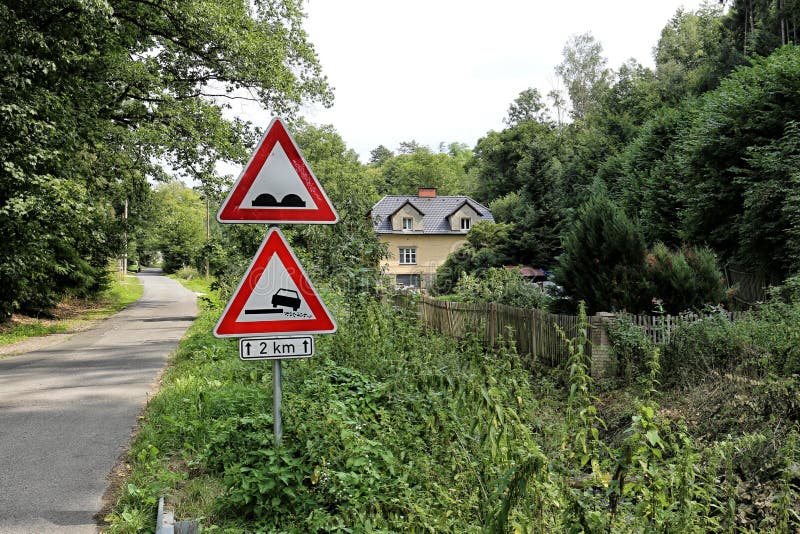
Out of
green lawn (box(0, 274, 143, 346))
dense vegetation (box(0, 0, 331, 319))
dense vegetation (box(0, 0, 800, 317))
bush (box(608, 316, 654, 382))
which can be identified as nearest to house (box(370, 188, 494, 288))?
dense vegetation (box(0, 0, 800, 317))

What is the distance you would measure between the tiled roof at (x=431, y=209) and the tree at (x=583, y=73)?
17881mm

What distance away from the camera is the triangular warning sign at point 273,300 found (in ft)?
13.3

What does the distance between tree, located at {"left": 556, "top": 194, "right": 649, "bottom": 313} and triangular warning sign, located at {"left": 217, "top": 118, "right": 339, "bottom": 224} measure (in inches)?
378

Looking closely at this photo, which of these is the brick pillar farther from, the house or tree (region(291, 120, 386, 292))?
the house

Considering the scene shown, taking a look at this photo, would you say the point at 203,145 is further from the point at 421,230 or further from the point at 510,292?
the point at 421,230

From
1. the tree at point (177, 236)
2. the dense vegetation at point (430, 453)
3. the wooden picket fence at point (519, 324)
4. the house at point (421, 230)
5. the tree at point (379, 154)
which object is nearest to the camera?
the dense vegetation at point (430, 453)

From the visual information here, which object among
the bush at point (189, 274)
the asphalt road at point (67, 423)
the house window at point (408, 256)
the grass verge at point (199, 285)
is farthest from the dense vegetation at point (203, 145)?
the bush at point (189, 274)

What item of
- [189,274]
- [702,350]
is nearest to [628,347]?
[702,350]

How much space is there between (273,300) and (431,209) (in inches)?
2040

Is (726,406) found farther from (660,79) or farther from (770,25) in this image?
(660,79)

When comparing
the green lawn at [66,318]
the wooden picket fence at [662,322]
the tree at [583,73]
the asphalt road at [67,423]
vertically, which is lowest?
the asphalt road at [67,423]

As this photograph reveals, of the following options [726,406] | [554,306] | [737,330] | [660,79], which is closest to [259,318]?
[726,406]

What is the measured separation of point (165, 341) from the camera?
14461mm

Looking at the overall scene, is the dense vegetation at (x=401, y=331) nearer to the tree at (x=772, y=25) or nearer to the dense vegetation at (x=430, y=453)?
the dense vegetation at (x=430, y=453)
